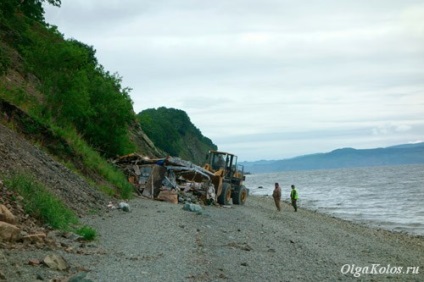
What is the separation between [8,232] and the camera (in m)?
9.34

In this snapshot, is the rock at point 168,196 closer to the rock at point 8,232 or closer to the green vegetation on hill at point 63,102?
the green vegetation on hill at point 63,102

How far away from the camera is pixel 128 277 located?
8547mm

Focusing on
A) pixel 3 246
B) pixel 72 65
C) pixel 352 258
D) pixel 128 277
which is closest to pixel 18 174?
pixel 3 246

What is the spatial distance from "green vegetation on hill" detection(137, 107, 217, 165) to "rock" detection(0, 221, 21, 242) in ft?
257

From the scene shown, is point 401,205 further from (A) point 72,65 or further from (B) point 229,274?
(B) point 229,274

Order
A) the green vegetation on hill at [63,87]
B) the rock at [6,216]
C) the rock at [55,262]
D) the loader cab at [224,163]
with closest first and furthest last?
the rock at [55,262], the rock at [6,216], the green vegetation on hill at [63,87], the loader cab at [224,163]

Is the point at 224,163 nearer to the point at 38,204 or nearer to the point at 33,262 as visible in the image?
the point at 38,204

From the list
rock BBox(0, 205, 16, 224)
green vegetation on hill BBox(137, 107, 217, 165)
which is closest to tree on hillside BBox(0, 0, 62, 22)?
rock BBox(0, 205, 16, 224)

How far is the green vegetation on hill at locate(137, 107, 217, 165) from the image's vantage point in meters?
92.9

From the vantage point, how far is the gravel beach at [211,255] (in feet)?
29.3

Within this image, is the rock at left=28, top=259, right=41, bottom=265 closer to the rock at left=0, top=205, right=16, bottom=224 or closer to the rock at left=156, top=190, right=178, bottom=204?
the rock at left=0, top=205, right=16, bottom=224

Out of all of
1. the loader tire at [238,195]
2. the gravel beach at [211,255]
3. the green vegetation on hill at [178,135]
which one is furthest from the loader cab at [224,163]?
the green vegetation on hill at [178,135]

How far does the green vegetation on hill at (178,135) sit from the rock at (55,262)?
79.3 m

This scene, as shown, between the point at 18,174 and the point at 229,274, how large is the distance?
23.7 feet
